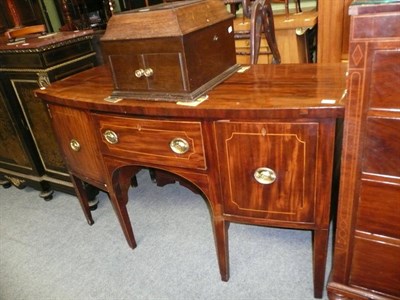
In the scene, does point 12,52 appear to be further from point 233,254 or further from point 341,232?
point 341,232

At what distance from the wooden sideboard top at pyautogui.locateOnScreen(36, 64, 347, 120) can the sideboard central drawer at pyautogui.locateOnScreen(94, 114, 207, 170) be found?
5cm

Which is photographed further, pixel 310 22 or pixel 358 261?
pixel 310 22

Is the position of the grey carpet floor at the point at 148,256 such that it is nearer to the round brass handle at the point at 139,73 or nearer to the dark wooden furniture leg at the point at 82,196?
the dark wooden furniture leg at the point at 82,196

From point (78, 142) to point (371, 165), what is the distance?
1.19 metres

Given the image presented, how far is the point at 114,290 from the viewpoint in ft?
5.01

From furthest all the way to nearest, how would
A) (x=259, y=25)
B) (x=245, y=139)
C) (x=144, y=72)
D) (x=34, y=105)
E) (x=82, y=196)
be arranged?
1. (x=34, y=105)
2. (x=82, y=196)
3. (x=259, y=25)
4. (x=144, y=72)
5. (x=245, y=139)

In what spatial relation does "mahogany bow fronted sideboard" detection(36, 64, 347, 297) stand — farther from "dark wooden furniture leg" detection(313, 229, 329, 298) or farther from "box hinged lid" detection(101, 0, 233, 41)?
"box hinged lid" detection(101, 0, 233, 41)

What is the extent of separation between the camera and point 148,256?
1686 millimetres

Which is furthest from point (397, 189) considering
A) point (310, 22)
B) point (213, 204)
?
point (310, 22)

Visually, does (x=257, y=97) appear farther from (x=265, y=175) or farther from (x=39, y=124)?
(x=39, y=124)

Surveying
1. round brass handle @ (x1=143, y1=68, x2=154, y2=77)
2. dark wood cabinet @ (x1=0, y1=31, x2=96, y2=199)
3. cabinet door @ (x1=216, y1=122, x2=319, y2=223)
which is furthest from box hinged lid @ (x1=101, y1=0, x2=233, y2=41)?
dark wood cabinet @ (x1=0, y1=31, x2=96, y2=199)

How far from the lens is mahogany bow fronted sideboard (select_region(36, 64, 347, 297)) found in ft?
3.19

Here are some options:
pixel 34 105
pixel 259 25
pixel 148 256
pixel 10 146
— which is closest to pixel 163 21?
pixel 259 25

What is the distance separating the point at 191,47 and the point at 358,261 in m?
0.91
